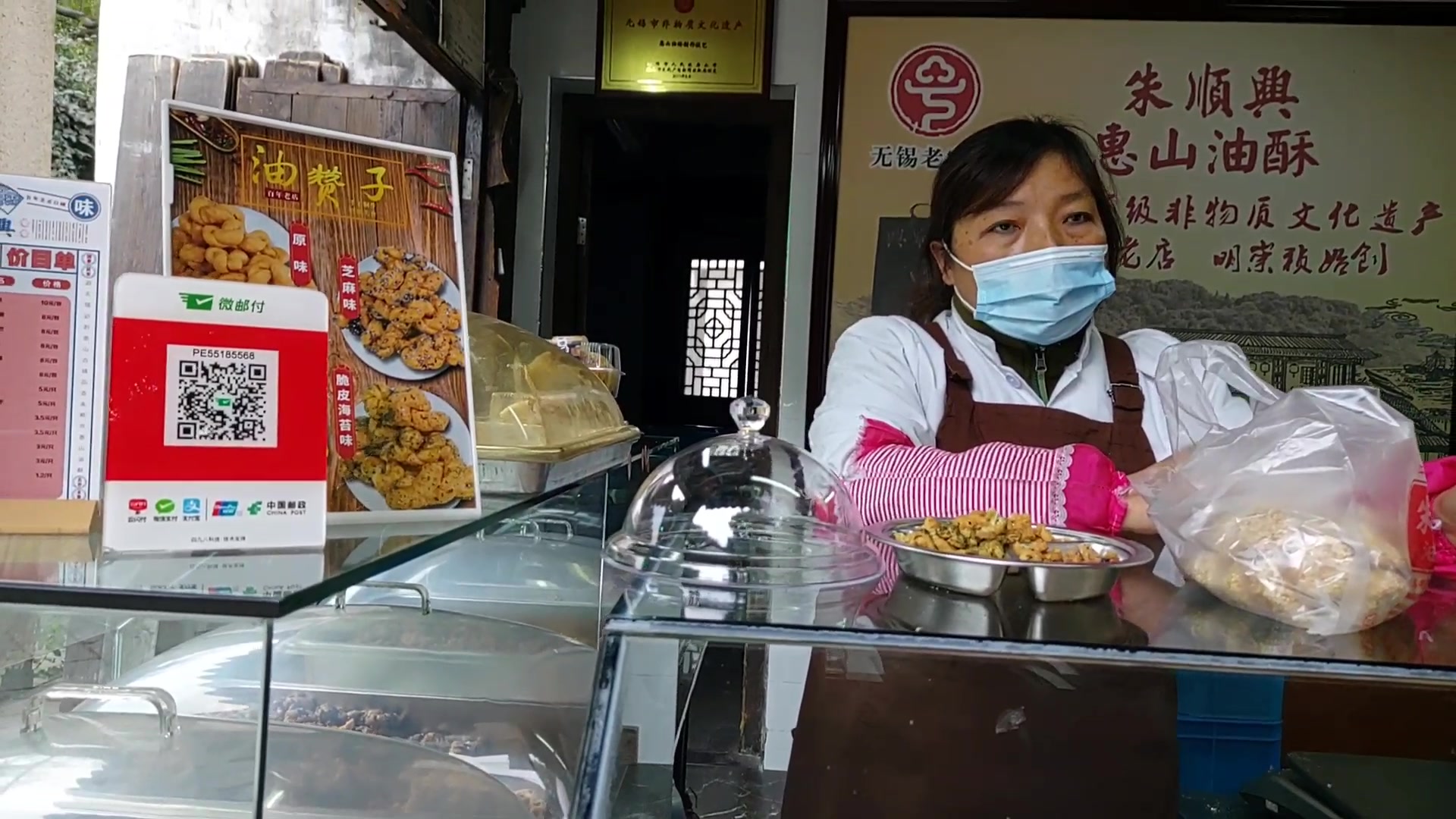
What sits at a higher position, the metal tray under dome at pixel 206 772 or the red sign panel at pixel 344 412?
the red sign panel at pixel 344 412

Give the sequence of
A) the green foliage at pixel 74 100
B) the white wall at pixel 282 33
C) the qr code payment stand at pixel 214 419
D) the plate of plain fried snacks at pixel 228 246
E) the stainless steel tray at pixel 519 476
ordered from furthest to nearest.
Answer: the white wall at pixel 282 33 < the green foliage at pixel 74 100 < the stainless steel tray at pixel 519 476 < the plate of plain fried snacks at pixel 228 246 < the qr code payment stand at pixel 214 419

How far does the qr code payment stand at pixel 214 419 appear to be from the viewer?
2.01 feet

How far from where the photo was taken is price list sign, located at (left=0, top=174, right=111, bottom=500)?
68 centimetres

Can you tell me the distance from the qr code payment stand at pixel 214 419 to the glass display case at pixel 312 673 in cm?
3

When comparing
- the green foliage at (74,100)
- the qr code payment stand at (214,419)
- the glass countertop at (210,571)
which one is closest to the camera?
the glass countertop at (210,571)

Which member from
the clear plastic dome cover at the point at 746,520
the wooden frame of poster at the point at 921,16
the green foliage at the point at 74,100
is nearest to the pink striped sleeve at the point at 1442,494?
the clear plastic dome cover at the point at 746,520

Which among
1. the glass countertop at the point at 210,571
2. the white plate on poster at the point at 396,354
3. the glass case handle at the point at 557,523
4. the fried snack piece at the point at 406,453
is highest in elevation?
the white plate on poster at the point at 396,354

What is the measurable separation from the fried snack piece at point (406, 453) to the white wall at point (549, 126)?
8.28ft

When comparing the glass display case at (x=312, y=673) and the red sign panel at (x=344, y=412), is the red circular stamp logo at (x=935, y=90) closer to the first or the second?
the glass display case at (x=312, y=673)

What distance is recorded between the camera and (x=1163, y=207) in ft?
10.4

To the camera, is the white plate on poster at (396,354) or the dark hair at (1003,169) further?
the dark hair at (1003,169)

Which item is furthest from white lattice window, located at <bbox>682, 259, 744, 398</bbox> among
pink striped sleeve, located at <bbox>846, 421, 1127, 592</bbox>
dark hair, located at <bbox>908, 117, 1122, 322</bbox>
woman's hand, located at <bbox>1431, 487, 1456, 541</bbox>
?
woman's hand, located at <bbox>1431, 487, 1456, 541</bbox>

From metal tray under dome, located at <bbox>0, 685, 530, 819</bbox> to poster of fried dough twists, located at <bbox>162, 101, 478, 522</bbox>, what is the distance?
0.19 meters

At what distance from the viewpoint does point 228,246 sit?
29.1 inches
